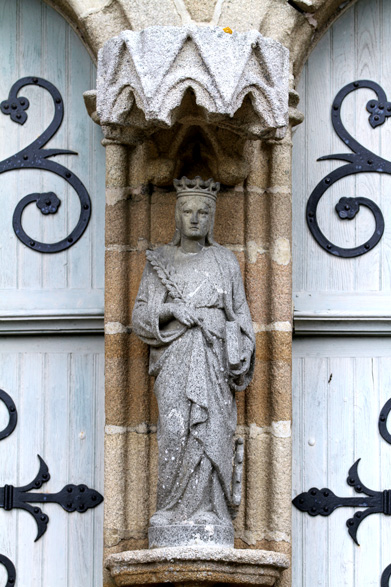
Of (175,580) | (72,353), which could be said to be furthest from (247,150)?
(175,580)

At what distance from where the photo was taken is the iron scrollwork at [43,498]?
6.67 m

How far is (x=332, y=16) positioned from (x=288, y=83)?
2.44ft

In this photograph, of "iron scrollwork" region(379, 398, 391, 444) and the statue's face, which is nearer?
the statue's face

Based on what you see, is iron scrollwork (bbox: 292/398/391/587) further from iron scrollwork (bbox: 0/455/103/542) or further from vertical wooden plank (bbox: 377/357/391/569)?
iron scrollwork (bbox: 0/455/103/542)

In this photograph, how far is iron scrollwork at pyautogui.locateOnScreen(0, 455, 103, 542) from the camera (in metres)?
6.67

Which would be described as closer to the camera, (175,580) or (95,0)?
(175,580)

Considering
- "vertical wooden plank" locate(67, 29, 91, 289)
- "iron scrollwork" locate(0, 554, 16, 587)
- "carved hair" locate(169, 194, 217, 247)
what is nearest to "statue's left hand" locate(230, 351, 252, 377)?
"carved hair" locate(169, 194, 217, 247)

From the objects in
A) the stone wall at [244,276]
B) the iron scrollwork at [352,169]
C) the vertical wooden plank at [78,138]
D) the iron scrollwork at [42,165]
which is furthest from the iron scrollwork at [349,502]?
the iron scrollwork at [42,165]

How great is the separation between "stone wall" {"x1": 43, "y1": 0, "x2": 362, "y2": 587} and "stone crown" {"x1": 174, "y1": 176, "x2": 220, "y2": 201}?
10.2 inches

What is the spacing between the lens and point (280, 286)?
6.36m

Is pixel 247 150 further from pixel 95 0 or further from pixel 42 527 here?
pixel 42 527

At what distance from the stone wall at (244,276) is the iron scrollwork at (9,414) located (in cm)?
62

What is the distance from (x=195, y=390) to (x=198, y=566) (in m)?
0.63

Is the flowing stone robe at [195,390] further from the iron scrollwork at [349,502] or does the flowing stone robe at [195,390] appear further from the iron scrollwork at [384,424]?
the iron scrollwork at [384,424]
